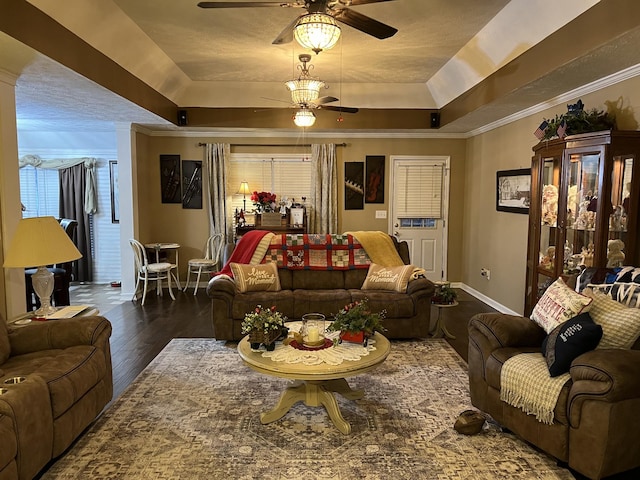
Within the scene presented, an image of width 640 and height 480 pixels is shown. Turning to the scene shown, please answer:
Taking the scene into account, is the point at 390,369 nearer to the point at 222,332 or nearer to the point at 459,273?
the point at 222,332

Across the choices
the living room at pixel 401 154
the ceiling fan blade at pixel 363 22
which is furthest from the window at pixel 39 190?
the ceiling fan blade at pixel 363 22

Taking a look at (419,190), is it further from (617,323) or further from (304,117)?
(617,323)

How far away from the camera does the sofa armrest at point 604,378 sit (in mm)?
2199

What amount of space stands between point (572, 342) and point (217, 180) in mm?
5688

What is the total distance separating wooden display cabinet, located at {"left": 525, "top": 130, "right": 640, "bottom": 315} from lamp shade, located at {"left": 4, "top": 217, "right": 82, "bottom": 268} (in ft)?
11.8

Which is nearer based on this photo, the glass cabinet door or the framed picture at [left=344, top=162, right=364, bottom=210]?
the glass cabinet door

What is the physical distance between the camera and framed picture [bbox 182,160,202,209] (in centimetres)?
712

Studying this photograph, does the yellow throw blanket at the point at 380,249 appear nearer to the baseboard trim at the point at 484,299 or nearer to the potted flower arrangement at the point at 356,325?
the baseboard trim at the point at 484,299

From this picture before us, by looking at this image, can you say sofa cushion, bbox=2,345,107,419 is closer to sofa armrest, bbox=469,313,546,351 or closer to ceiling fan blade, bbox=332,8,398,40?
sofa armrest, bbox=469,313,546,351

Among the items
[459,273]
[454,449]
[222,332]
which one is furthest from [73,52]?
[459,273]

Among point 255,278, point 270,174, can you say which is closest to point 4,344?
point 255,278

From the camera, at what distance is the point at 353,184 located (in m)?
7.24

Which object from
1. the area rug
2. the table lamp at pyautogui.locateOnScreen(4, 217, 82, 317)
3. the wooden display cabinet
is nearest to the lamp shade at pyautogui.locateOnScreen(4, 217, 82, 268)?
the table lamp at pyautogui.locateOnScreen(4, 217, 82, 317)

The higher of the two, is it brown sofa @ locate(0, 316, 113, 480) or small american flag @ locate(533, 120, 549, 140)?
small american flag @ locate(533, 120, 549, 140)
